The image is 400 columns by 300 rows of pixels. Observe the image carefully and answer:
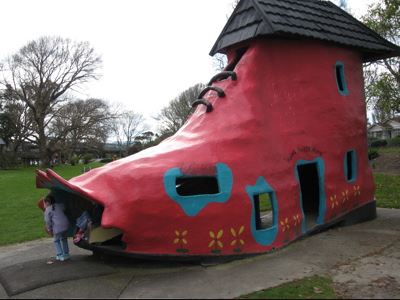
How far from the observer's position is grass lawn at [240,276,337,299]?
5.82 m

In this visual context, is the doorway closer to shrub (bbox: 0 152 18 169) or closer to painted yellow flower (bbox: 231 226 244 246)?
painted yellow flower (bbox: 231 226 244 246)

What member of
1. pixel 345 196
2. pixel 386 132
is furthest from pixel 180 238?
pixel 386 132

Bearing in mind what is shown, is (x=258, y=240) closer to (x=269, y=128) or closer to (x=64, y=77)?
(x=269, y=128)

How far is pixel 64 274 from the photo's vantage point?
714 centimetres

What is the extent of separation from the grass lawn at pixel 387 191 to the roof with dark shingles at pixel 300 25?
200 inches

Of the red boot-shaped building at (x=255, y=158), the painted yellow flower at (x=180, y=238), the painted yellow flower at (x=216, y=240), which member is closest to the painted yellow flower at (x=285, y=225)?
the red boot-shaped building at (x=255, y=158)

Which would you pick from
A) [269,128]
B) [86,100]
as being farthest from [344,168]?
[86,100]

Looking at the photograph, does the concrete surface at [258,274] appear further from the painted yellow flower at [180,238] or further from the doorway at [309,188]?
the doorway at [309,188]

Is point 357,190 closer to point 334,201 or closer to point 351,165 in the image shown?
point 351,165

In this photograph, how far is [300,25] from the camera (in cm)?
935

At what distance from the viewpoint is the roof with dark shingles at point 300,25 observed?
352 inches

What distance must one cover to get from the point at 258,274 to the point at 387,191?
40.7 feet

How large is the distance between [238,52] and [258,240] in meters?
4.11

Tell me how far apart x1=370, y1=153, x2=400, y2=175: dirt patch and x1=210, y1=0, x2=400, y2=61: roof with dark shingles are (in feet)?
50.0
